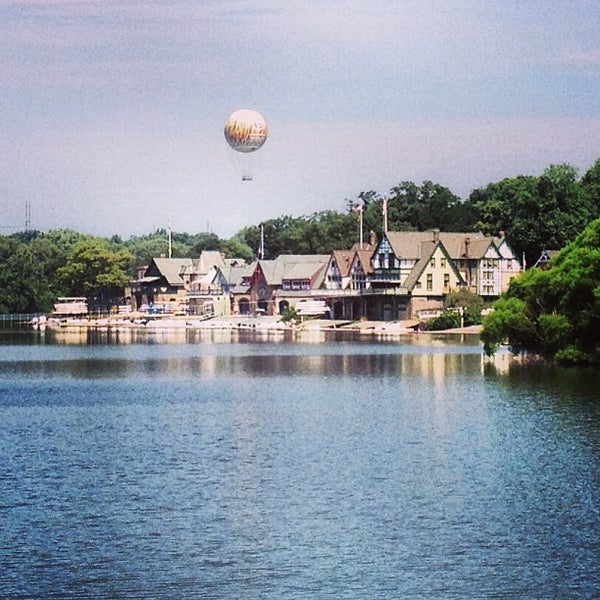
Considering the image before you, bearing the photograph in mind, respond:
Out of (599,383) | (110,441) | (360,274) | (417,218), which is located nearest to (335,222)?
(417,218)

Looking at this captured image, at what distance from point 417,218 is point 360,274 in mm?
35468

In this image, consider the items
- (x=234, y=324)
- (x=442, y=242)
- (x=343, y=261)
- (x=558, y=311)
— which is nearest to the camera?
(x=558, y=311)

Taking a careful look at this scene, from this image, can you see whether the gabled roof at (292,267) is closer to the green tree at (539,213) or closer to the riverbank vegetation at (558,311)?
the green tree at (539,213)

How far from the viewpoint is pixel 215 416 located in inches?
1702

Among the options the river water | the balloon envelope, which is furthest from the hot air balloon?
the river water

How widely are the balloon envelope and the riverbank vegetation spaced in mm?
64713

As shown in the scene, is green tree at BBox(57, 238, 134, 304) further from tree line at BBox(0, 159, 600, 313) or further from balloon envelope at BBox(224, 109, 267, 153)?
balloon envelope at BBox(224, 109, 267, 153)

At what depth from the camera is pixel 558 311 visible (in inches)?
2414

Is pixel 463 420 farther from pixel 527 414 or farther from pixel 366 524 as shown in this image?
pixel 366 524

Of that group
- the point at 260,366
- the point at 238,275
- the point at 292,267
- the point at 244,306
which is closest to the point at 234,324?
the point at 292,267

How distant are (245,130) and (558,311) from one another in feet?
237

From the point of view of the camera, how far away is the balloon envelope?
12925cm

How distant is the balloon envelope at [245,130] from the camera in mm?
129250

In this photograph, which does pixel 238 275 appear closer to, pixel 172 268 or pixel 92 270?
pixel 172 268
